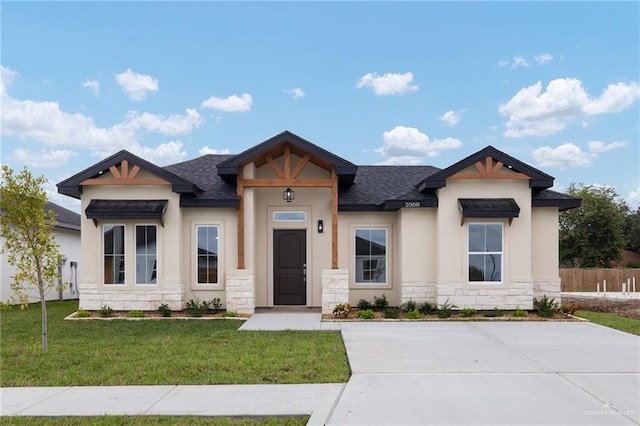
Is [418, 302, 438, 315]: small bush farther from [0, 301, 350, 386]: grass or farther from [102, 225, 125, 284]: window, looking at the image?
[102, 225, 125, 284]: window

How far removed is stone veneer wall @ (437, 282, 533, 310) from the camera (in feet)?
45.9

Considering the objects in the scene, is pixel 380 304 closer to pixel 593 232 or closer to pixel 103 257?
pixel 103 257

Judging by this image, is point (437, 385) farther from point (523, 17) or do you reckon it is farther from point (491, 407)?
point (523, 17)

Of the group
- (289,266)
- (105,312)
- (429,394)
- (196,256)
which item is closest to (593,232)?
(289,266)

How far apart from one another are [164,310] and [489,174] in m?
8.88

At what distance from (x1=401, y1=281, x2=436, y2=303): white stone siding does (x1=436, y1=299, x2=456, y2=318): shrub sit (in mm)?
561

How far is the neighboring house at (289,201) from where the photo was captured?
13984mm

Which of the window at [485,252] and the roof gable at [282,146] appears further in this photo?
the window at [485,252]

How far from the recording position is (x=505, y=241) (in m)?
14.0

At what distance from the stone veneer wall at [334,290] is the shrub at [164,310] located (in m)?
3.88

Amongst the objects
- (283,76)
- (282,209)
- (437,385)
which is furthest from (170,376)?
(283,76)

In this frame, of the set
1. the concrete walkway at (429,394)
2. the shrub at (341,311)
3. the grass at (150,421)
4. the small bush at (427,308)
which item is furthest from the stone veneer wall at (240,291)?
the grass at (150,421)

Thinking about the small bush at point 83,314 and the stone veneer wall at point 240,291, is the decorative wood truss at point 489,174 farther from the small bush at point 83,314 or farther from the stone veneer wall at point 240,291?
the small bush at point 83,314

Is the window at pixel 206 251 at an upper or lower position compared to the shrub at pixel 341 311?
upper
